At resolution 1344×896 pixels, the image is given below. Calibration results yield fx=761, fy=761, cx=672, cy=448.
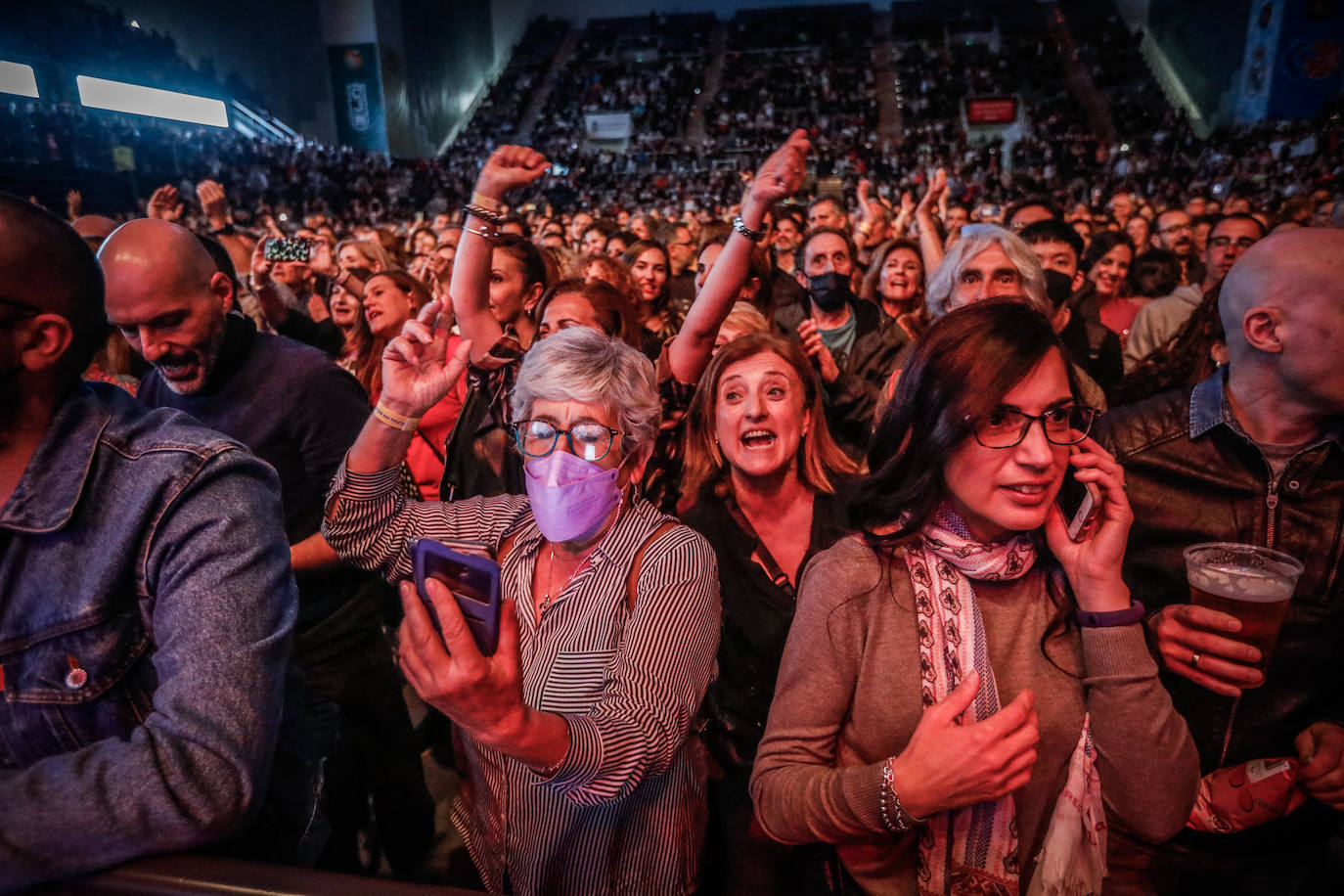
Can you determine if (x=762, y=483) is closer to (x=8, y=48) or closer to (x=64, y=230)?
(x=64, y=230)

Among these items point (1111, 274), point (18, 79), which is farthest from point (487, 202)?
point (18, 79)

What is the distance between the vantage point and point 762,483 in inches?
83.3

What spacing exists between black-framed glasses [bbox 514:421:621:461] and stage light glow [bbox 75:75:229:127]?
22554 mm

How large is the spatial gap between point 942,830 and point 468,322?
194 cm

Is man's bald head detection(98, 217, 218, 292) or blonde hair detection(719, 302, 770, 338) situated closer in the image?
man's bald head detection(98, 217, 218, 292)

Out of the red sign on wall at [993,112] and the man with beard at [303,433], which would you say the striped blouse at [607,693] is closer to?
the man with beard at [303,433]

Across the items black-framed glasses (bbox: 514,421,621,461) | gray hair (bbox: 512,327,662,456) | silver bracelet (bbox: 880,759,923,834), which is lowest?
silver bracelet (bbox: 880,759,923,834)

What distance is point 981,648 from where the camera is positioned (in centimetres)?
126

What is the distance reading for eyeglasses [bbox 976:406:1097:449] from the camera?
4.07 ft

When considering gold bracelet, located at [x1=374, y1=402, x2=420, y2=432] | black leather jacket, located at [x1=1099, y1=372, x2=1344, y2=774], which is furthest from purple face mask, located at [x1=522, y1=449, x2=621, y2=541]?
black leather jacket, located at [x1=1099, y1=372, x2=1344, y2=774]

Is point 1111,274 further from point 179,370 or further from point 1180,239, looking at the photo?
point 179,370

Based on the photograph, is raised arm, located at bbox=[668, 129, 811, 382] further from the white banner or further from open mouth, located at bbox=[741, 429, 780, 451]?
the white banner

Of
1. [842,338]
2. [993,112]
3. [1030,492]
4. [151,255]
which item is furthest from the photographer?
[993,112]

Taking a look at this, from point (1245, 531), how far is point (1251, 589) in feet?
1.37
